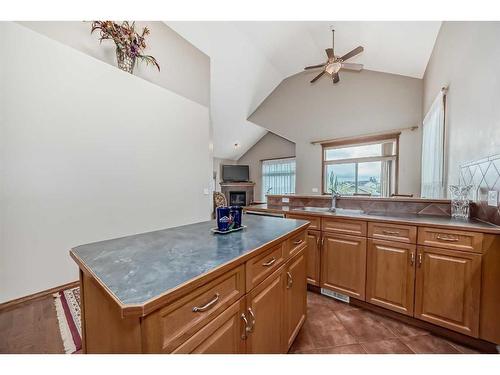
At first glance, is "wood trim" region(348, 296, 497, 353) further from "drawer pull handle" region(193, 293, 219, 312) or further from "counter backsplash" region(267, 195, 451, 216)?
"drawer pull handle" region(193, 293, 219, 312)

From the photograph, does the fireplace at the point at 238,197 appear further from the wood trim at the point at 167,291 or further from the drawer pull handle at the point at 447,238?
the wood trim at the point at 167,291

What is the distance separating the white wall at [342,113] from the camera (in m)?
4.38

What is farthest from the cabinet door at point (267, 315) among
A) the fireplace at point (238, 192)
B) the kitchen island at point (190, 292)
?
→ the fireplace at point (238, 192)

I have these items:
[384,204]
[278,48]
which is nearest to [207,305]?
[384,204]

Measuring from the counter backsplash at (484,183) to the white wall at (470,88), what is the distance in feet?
0.23

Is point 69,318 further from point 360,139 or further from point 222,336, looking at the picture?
point 360,139

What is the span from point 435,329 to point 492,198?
3.42 ft

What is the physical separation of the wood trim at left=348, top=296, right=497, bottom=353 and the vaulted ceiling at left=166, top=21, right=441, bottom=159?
11.6 ft

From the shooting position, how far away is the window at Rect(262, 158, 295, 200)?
730cm

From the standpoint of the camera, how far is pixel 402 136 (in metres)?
4.48

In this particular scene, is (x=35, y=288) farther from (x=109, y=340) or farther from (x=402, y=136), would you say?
(x=402, y=136)
